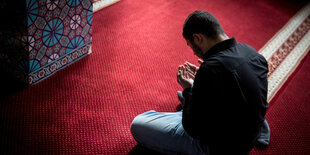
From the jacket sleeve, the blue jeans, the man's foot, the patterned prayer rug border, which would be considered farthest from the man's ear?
the patterned prayer rug border

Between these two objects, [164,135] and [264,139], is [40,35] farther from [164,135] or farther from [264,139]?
[264,139]

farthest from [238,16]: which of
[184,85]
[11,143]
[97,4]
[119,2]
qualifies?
[11,143]

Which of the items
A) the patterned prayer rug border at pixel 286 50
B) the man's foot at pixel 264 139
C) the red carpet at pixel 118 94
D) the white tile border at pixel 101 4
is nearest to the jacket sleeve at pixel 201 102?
the red carpet at pixel 118 94

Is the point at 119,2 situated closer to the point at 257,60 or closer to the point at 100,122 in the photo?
the point at 100,122

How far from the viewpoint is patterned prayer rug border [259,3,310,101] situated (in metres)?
2.38

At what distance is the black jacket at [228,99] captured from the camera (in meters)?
1.08

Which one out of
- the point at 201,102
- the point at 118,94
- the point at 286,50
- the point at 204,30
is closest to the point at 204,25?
the point at 204,30

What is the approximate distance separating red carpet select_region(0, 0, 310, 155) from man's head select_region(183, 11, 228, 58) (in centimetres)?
71

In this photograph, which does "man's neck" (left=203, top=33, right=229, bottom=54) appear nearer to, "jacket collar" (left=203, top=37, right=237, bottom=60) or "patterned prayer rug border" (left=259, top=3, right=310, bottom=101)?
"jacket collar" (left=203, top=37, right=237, bottom=60)

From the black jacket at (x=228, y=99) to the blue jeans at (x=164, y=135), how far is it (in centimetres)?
14

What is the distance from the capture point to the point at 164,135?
1.39m

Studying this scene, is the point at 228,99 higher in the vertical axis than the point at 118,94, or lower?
higher

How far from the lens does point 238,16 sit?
3195mm

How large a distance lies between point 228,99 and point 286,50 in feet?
6.57
